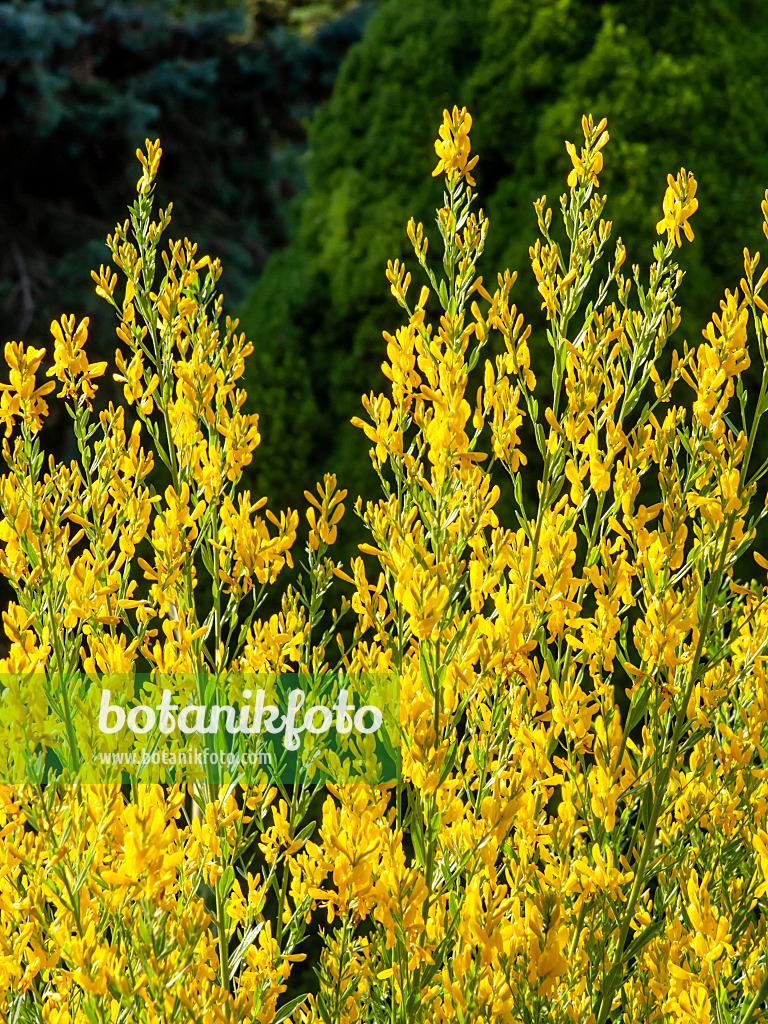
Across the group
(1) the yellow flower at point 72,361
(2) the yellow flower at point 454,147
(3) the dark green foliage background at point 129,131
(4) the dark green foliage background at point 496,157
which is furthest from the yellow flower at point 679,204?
(3) the dark green foliage background at point 129,131

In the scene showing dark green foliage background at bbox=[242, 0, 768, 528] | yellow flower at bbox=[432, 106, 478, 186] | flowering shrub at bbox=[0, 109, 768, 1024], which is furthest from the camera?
dark green foliage background at bbox=[242, 0, 768, 528]

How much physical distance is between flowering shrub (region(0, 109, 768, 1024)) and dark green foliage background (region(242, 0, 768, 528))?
2.60 meters

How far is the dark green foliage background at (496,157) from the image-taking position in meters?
4.36

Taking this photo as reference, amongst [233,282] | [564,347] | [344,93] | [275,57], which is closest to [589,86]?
[344,93]

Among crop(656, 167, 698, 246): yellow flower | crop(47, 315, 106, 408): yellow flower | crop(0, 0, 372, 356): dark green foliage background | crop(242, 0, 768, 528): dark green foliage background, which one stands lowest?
crop(47, 315, 106, 408): yellow flower

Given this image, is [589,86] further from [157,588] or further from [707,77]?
[157,588]

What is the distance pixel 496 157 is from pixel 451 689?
→ 3.72 metres

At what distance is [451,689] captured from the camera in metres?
1.59

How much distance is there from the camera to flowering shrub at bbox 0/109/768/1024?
1.53 metres

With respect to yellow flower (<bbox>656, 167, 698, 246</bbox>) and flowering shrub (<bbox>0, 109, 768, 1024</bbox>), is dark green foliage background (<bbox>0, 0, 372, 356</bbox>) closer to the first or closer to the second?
flowering shrub (<bbox>0, 109, 768, 1024</bbox>)

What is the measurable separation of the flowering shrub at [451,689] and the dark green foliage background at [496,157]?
2602 mm

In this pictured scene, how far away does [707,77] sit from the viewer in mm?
4445

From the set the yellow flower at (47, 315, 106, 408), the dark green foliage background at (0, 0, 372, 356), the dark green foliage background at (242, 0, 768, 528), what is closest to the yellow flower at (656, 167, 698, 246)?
the yellow flower at (47, 315, 106, 408)

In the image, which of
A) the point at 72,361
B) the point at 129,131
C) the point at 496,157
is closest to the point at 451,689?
the point at 72,361
